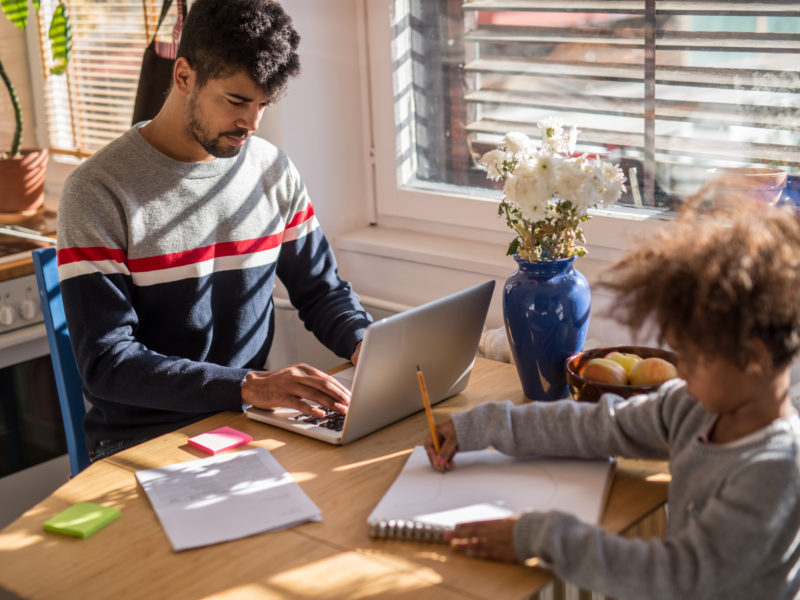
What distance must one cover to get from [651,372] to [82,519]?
33.9 inches

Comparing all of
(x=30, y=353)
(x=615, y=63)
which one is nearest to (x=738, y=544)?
(x=615, y=63)

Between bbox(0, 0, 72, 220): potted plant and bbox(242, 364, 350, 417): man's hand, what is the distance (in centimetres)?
151

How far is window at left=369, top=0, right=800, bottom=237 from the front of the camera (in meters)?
1.84

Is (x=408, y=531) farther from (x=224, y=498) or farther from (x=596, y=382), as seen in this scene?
(x=596, y=382)

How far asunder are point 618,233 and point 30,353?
1.48m

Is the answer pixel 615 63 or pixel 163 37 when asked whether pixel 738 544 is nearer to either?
pixel 615 63

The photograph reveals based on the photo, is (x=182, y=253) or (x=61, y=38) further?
(x=61, y=38)

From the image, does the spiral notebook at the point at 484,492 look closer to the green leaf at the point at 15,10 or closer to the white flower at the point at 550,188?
the white flower at the point at 550,188

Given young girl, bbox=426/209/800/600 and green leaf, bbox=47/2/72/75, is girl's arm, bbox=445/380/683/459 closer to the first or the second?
young girl, bbox=426/209/800/600

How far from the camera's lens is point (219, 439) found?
4.98ft

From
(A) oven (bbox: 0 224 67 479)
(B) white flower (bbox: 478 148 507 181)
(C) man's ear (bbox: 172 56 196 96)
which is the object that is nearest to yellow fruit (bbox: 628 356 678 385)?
(B) white flower (bbox: 478 148 507 181)

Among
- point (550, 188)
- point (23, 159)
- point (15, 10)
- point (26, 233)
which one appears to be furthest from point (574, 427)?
point (15, 10)

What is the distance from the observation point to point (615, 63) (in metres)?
2.03

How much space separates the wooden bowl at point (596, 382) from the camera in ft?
4.73
